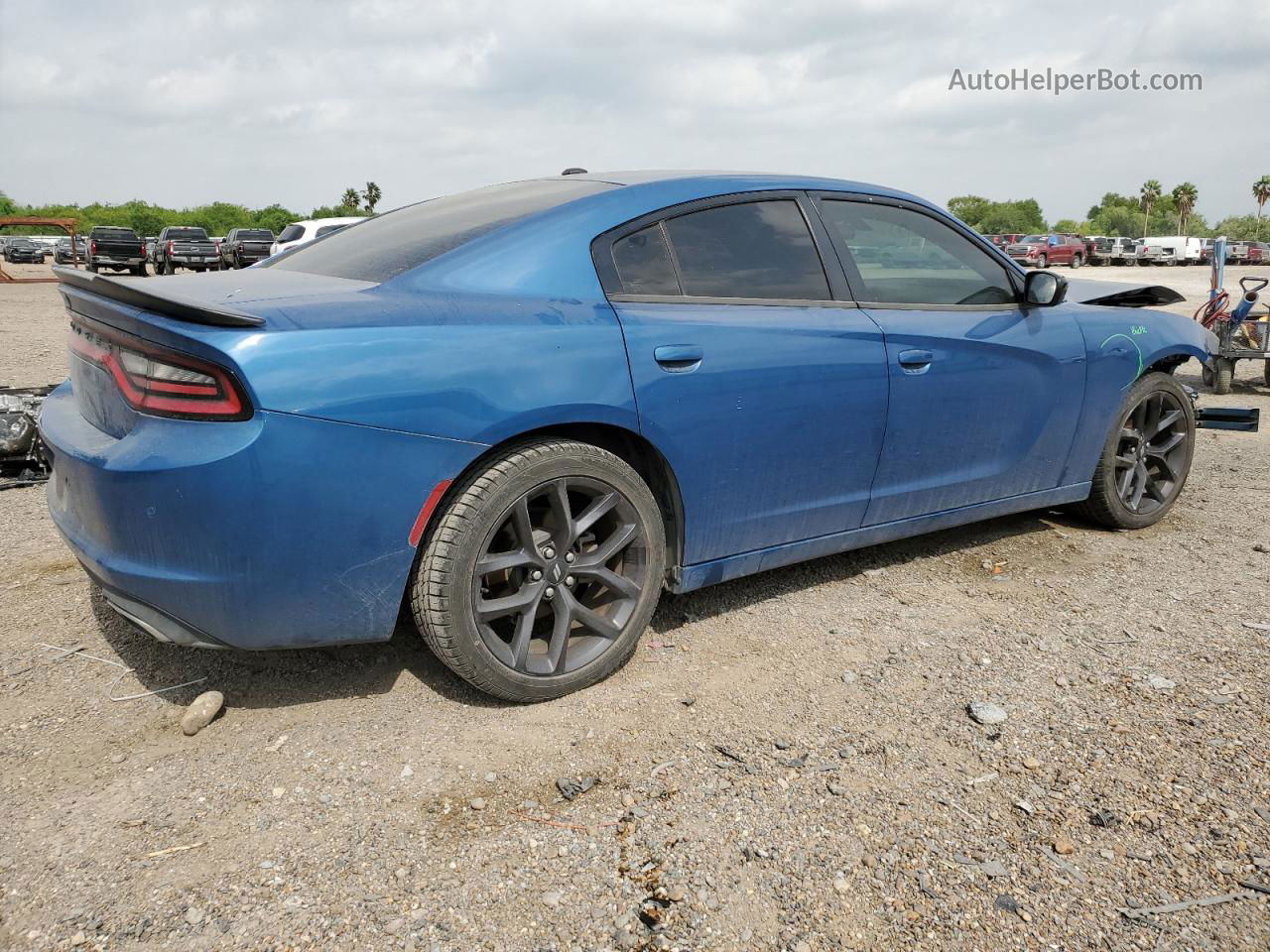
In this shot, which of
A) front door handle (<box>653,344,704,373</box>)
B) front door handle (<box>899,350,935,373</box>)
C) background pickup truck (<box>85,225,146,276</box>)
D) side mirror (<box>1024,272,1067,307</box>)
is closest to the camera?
front door handle (<box>653,344,704,373</box>)

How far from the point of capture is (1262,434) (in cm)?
738

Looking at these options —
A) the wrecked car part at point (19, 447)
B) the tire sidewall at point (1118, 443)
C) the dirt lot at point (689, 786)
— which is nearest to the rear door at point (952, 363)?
the tire sidewall at point (1118, 443)

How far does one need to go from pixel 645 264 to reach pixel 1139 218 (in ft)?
359

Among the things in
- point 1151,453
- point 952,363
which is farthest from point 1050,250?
point 952,363

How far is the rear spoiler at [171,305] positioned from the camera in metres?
2.32

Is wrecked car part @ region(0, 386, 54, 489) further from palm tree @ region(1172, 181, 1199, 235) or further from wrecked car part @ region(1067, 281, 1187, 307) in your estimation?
palm tree @ region(1172, 181, 1199, 235)

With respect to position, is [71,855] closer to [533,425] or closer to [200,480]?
[200,480]

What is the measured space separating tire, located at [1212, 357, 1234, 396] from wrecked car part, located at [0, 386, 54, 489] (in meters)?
10.1

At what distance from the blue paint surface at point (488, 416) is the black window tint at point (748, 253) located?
8cm

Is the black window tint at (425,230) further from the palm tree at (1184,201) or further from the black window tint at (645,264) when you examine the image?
the palm tree at (1184,201)

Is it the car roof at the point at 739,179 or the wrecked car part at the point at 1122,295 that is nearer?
the car roof at the point at 739,179

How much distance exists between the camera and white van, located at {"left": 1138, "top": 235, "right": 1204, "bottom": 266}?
4931 centimetres

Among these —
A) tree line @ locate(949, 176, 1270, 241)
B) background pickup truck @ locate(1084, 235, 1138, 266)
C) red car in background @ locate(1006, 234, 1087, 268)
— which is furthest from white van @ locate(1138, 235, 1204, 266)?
tree line @ locate(949, 176, 1270, 241)

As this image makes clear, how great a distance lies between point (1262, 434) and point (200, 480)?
25.6 ft
